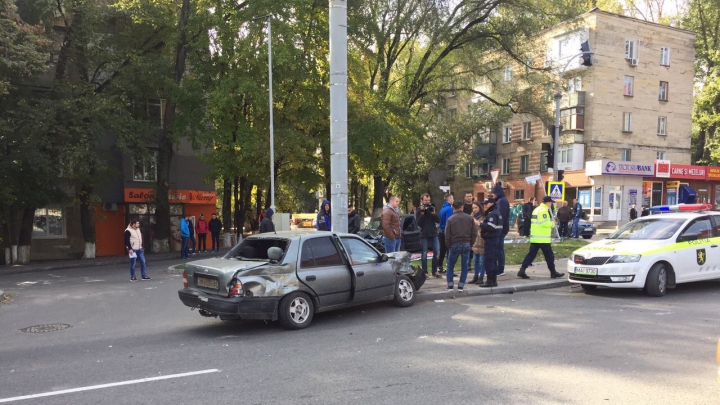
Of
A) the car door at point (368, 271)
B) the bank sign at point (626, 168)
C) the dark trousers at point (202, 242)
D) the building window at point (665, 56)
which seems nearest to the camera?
the car door at point (368, 271)

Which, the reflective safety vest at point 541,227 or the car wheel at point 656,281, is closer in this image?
the car wheel at point 656,281

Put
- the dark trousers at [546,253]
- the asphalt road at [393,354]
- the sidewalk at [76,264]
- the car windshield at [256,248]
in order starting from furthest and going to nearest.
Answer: the sidewalk at [76,264] → the dark trousers at [546,253] → the car windshield at [256,248] → the asphalt road at [393,354]

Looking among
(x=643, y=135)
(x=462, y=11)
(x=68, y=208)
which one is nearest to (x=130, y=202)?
(x=68, y=208)

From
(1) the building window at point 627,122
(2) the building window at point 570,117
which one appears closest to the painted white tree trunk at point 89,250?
(2) the building window at point 570,117

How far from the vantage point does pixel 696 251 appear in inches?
393

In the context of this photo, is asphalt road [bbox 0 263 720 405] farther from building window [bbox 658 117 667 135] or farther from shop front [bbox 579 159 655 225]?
building window [bbox 658 117 667 135]

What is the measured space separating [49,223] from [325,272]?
21870mm

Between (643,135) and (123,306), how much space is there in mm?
43071

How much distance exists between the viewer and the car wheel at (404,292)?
29.6 ft

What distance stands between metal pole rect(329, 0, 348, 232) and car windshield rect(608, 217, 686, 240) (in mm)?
5886

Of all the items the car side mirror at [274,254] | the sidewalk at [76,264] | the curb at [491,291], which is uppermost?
the car side mirror at [274,254]

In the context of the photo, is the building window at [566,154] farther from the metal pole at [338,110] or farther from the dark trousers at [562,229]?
the metal pole at [338,110]

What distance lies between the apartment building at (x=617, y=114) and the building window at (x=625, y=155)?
0.27 feet

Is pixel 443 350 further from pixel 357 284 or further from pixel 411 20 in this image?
pixel 411 20
